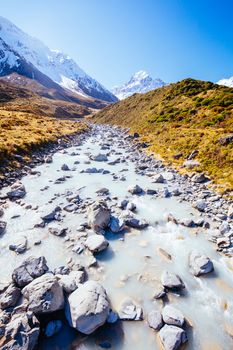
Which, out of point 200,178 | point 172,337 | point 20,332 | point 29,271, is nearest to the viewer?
point 20,332

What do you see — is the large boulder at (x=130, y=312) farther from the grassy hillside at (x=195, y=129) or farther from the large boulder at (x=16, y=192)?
the grassy hillside at (x=195, y=129)

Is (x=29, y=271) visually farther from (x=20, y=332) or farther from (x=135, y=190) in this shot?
(x=135, y=190)

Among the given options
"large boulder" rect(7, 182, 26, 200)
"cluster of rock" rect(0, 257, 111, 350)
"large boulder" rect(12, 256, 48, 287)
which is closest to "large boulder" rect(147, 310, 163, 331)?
"cluster of rock" rect(0, 257, 111, 350)

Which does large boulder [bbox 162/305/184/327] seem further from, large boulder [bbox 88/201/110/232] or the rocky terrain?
large boulder [bbox 88/201/110/232]

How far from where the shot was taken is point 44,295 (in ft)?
26.2

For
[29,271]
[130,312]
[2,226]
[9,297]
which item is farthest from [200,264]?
[2,226]

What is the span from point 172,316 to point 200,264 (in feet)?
11.1

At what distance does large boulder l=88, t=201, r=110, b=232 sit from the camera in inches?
535

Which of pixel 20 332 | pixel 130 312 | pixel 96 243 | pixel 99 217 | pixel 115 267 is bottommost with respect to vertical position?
pixel 20 332

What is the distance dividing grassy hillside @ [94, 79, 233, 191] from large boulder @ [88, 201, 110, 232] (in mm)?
10649

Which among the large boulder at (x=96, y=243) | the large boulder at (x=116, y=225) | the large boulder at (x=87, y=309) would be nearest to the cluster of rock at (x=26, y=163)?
the large boulder at (x=116, y=225)

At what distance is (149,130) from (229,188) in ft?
117

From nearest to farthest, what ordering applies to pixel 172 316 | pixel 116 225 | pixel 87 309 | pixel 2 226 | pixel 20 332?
pixel 20 332, pixel 87 309, pixel 172 316, pixel 2 226, pixel 116 225

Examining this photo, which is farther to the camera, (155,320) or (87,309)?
(155,320)
